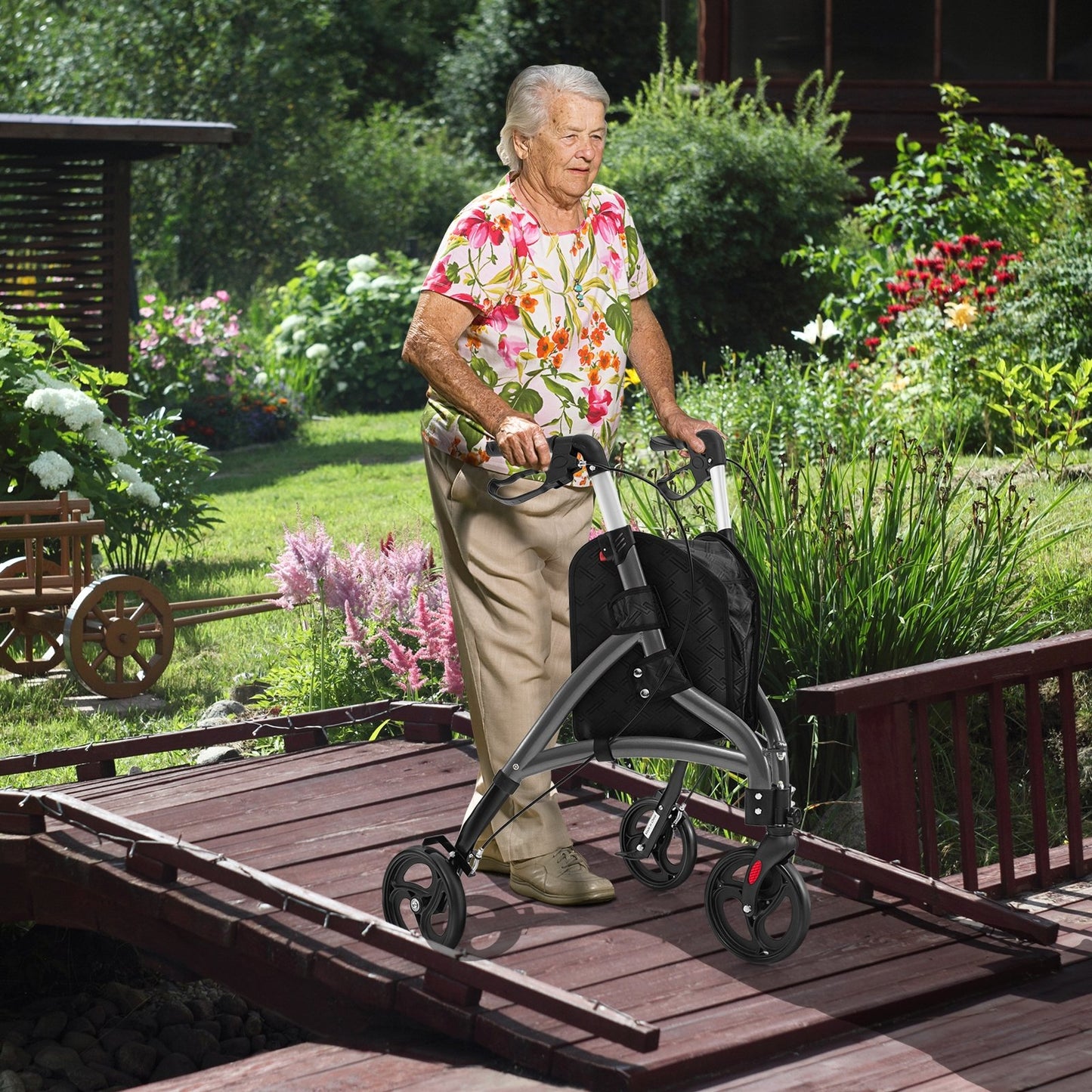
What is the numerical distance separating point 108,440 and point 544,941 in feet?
17.3

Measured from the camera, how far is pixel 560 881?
393cm

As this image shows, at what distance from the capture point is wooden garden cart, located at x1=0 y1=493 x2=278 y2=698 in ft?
22.5

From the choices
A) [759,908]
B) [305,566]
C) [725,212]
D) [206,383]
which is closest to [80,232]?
[206,383]

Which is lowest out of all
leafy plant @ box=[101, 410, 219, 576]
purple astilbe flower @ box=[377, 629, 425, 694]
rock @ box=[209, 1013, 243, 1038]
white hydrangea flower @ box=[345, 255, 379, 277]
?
rock @ box=[209, 1013, 243, 1038]

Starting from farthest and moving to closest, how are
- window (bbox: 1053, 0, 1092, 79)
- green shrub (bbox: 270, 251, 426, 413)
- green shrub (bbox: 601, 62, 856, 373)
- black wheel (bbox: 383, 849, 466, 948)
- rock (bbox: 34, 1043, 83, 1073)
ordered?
green shrub (bbox: 270, 251, 426, 413)
window (bbox: 1053, 0, 1092, 79)
green shrub (bbox: 601, 62, 856, 373)
rock (bbox: 34, 1043, 83, 1073)
black wheel (bbox: 383, 849, 466, 948)

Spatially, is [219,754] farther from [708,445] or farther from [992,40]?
[992,40]

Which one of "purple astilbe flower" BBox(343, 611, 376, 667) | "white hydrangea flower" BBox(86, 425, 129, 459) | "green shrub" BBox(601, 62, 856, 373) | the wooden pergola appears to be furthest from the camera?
"green shrub" BBox(601, 62, 856, 373)

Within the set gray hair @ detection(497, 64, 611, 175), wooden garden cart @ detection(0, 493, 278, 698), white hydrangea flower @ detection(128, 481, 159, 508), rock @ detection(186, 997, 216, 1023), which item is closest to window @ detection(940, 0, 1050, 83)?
white hydrangea flower @ detection(128, 481, 159, 508)

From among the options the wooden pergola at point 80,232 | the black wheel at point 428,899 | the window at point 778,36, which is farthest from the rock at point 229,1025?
the window at point 778,36

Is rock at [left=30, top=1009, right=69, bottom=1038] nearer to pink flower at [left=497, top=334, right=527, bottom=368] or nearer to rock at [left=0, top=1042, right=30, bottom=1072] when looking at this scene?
rock at [left=0, top=1042, right=30, bottom=1072]

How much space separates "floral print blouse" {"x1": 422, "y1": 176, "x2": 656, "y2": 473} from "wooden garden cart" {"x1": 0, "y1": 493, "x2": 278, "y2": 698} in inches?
132

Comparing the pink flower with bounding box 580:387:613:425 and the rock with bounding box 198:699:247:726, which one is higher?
the pink flower with bounding box 580:387:613:425

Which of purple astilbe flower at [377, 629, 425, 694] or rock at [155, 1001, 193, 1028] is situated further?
purple astilbe flower at [377, 629, 425, 694]

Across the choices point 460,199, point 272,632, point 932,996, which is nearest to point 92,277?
point 272,632
